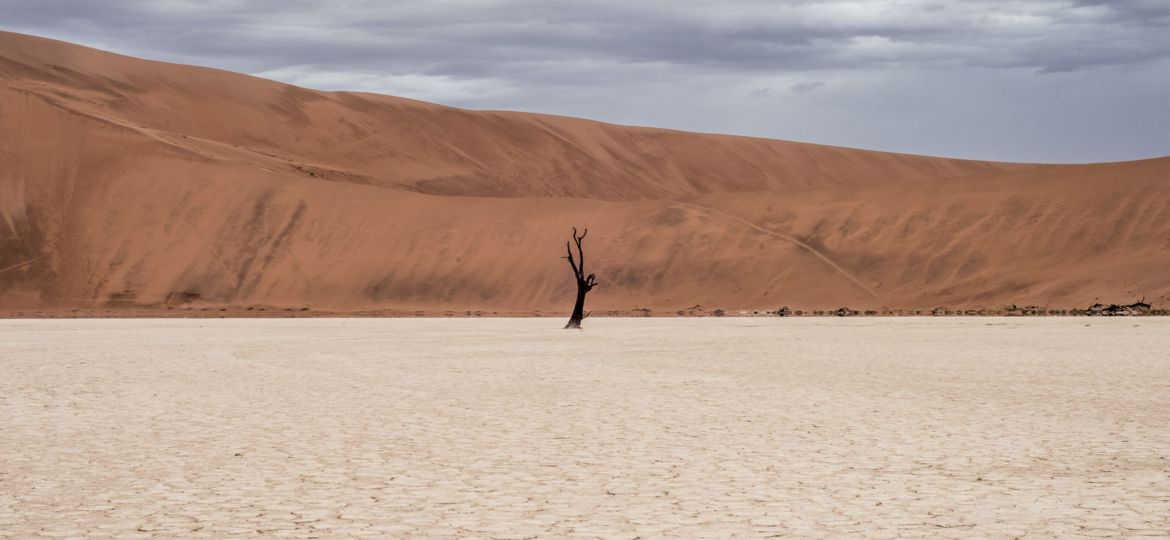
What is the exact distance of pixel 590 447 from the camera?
11.0 metres

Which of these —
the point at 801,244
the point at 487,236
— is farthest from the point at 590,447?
the point at 487,236

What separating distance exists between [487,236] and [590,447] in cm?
6595

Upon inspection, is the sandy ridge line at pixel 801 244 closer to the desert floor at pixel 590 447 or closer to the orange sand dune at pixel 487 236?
the orange sand dune at pixel 487 236

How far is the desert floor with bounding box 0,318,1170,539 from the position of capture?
7680 mm

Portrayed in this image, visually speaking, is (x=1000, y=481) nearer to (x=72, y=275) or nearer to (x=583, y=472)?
(x=583, y=472)

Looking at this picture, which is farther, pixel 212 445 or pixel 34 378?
pixel 34 378

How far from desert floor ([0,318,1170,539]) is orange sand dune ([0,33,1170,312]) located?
131ft

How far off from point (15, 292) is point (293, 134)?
144 ft

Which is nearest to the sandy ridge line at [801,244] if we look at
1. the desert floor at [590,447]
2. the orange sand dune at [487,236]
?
the orange sand dune at [487,236]

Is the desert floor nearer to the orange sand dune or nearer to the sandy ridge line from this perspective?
the orange sand dune

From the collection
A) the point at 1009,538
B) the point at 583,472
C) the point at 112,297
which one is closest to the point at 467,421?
the point at 583,472

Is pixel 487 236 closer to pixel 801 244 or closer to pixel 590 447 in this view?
pixel 801 244

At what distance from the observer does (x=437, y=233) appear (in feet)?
254

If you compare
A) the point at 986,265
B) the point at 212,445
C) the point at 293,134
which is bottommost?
the point at 212,445
